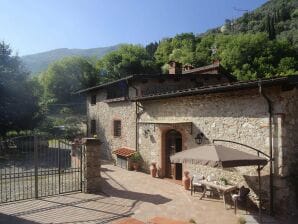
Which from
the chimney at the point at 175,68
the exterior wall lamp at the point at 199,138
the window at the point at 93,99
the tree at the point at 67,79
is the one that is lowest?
the exterior wall lamp at the point at 199,138

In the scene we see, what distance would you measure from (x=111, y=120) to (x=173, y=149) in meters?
7.06

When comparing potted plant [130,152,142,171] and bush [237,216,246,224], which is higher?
potted plant [130,152,142,171]

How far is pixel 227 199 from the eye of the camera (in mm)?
9820

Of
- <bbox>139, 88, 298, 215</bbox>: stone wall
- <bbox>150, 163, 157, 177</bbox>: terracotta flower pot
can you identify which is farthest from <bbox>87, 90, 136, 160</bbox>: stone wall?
<bbox>139, 88, 298, 215</bbox>: stone wall

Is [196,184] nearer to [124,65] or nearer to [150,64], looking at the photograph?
[124,65]

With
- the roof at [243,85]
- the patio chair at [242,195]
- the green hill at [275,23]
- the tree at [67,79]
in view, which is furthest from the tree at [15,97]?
the green hill at [275,23]

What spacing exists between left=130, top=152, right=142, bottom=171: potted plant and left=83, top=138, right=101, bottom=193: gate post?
4.66m

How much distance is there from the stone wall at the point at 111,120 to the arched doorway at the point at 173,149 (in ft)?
9.71

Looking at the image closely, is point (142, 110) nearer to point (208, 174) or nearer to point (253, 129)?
point (208, 174)

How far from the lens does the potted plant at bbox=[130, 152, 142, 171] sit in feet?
50.6

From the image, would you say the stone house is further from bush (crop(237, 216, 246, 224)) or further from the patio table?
bush (crop(237, 216, 246, 224))

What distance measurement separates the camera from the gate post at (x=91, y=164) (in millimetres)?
10711

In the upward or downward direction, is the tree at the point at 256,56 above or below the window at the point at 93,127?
above

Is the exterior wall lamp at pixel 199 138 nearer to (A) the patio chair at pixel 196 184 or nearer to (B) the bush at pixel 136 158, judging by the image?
(A) the patio chair at pixel 196 184
